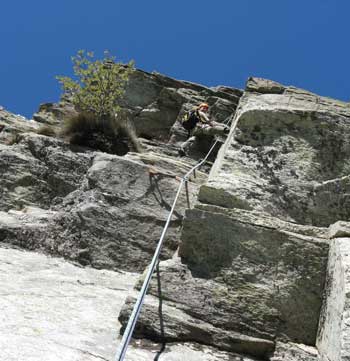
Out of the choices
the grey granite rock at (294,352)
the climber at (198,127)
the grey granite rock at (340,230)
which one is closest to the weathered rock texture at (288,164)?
the grey granite rock at (340,230)

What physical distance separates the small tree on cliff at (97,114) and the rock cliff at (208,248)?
191 cm

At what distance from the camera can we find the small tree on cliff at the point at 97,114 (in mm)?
10664

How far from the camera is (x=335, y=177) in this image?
Answer: 6023mm

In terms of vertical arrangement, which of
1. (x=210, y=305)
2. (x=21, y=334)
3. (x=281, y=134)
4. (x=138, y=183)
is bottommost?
(x=21, y=334)

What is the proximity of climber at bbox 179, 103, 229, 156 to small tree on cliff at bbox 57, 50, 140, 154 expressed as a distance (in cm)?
182

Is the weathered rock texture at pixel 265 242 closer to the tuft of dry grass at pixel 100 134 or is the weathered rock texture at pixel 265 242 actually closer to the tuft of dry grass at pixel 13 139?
the tuft of dry grass at pixel 100 134

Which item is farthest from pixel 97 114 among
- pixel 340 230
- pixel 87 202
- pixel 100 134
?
pixel 340 230

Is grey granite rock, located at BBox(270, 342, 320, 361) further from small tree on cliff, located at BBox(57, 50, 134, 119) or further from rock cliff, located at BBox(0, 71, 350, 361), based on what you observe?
small tree on cliff, located at BBox(57, 50, 134, 119)

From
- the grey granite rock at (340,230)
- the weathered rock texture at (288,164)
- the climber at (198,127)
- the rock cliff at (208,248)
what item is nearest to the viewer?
the rock cliff at (208,248)

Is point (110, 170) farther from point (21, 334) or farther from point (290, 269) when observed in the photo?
point (21, 334)

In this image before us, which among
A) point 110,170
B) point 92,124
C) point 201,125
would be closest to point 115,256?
point 110,170

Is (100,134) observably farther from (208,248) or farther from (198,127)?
(208,248)

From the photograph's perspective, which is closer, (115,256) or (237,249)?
(237,249)

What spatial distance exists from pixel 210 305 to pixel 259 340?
0.55m
